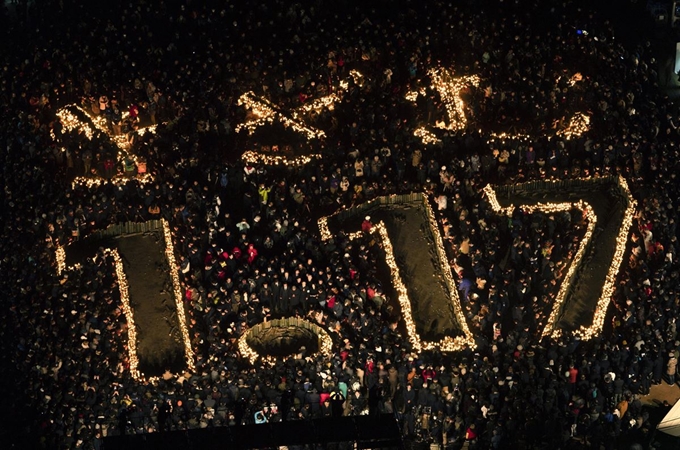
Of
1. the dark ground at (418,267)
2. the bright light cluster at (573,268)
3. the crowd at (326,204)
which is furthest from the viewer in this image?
the dark ground at (418,267)

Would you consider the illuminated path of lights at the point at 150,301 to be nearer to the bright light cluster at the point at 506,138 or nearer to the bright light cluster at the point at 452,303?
the bright light cluster at the point at 452,303

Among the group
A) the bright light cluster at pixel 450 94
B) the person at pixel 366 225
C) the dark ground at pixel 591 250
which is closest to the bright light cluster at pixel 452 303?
the person at pixel 366 225

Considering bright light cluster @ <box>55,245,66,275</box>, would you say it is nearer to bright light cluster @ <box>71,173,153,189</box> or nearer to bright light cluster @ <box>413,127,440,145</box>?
bright light cluster @ <box>71,173,153,189</box>

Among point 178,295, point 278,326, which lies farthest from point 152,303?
point 278,326

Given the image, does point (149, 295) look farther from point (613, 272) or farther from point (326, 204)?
point (613, 272)

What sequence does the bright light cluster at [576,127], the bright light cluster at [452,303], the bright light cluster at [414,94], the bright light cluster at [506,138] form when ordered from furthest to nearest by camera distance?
the bright light cluster at [414,94]
the bright light cluster at [576,127]
the bright light cluster at [506,138]
the bright light cluster at [452,303]

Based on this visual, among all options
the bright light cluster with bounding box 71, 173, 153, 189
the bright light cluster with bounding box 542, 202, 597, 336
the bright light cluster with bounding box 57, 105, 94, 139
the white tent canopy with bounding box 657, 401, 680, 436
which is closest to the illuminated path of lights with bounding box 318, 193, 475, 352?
the bright light cluster with bounding box 542, 202, 597, 336

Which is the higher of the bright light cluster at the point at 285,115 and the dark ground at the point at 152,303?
Result: the bright light cluster at the point at 285,115
